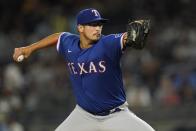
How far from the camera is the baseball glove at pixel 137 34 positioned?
7.00 m

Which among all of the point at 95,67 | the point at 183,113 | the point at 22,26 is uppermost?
the point at 95,67

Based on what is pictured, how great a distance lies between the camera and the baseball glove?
700 centimetres

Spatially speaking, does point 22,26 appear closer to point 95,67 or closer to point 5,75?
point 5,75

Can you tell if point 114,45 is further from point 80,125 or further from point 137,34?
point 80,125

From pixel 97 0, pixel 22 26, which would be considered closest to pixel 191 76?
pixel 97 0

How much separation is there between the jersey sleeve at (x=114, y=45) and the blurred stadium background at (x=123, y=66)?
469 cm

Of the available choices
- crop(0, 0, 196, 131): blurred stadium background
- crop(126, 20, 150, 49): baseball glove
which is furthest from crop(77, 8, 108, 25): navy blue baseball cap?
crop(0, 0, 196, 131): blurred stadium background

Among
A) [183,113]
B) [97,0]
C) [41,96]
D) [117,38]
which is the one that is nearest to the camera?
[117,38]

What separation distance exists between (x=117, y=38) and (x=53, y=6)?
867 cm

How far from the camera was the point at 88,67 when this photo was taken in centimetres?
745

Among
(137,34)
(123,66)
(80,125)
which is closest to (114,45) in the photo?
(137,34)

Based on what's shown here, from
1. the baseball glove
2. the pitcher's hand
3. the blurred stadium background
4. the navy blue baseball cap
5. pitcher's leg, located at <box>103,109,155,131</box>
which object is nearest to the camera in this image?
the baseball glove

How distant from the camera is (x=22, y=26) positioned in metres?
15.6

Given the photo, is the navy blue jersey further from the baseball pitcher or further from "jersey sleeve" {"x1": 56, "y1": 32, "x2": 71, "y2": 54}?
"jersey sleeve" {"x1": 56, "y1": 32, "x2": 71, "y2": 54}
